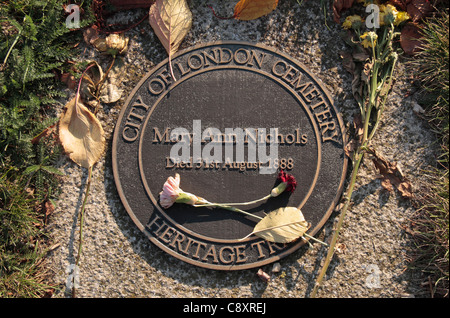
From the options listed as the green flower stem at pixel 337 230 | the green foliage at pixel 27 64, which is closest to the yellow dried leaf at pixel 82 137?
the green foliage at pixel 27 64

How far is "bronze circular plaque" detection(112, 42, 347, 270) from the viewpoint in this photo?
8.29 ft

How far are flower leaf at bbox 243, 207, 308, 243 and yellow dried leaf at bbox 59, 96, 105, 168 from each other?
42.5 inches

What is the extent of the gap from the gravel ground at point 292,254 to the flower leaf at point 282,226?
145 mm

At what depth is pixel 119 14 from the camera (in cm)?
276

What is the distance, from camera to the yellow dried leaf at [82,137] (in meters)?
2.63

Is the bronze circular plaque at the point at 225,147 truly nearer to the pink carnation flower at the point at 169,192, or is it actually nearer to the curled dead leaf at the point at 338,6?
the pink carnation flower at the point at 169,192

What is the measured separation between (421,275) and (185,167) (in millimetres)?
1506

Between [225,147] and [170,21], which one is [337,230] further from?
[170,21]

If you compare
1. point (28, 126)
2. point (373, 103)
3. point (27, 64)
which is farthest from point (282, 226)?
point (27, 64)

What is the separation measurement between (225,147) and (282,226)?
0.57m

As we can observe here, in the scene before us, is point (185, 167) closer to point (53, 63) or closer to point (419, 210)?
point (53, 63)

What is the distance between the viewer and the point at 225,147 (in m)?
2.58

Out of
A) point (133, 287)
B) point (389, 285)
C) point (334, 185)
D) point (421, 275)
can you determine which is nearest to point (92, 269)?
point (133, 287)

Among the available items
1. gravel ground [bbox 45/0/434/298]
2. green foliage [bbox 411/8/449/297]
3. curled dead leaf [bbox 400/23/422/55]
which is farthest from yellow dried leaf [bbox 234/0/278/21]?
green foliage [bbox 411/8/449/297]
